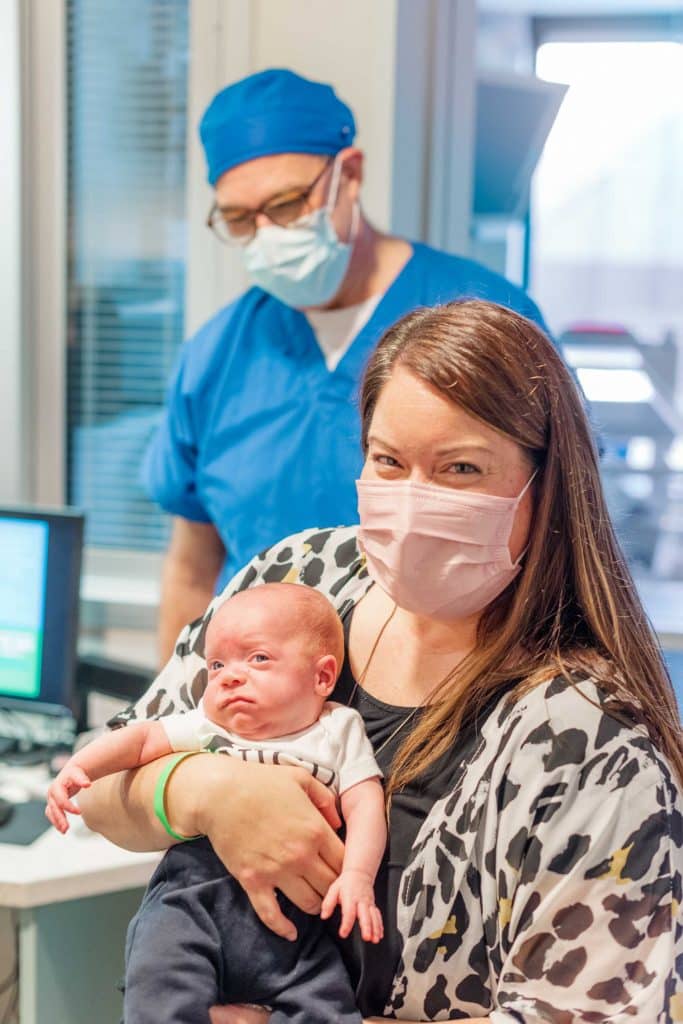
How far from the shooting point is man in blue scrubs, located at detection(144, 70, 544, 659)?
1.87m

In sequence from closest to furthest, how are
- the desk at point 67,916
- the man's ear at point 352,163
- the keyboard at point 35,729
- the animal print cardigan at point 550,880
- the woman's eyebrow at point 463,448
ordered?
the animal print cardigan at point 550,880, the woman's eyebrow at point 463,448, the desk at point 67,916, the man's ear at point 352,163, the keyboard at point 35,729

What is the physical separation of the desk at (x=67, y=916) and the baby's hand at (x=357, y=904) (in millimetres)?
875

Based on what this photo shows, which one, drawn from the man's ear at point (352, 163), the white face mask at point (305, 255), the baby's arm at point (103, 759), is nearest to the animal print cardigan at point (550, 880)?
the baby's arm at point (103, 759)

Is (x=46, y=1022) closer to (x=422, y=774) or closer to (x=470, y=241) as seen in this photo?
(x=422, y=774)

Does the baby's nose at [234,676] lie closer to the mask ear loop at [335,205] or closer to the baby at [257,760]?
the baby at [257,760]

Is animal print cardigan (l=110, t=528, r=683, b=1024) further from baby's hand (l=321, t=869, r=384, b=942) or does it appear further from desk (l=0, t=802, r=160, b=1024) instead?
desk (l=0, t=802, r=160, b=1024)

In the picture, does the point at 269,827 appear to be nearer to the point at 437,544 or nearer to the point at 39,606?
the point at 437,544

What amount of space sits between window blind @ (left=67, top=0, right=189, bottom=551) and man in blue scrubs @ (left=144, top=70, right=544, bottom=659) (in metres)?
0.70

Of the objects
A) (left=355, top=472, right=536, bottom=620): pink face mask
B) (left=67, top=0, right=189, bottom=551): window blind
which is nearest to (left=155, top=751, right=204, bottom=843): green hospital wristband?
(left=355, top=472, right=536, bottom=620): pink face mask

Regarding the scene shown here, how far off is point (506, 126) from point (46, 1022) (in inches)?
73.7

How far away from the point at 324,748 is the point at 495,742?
18 centimetres

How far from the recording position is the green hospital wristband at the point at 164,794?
1153 millimetres

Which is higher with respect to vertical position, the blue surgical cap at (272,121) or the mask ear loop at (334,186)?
the blue surgical cap at (272,121)

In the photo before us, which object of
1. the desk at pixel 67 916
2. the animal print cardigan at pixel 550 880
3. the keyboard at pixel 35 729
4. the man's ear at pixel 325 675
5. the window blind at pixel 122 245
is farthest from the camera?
the window blind at pixel 122 245
